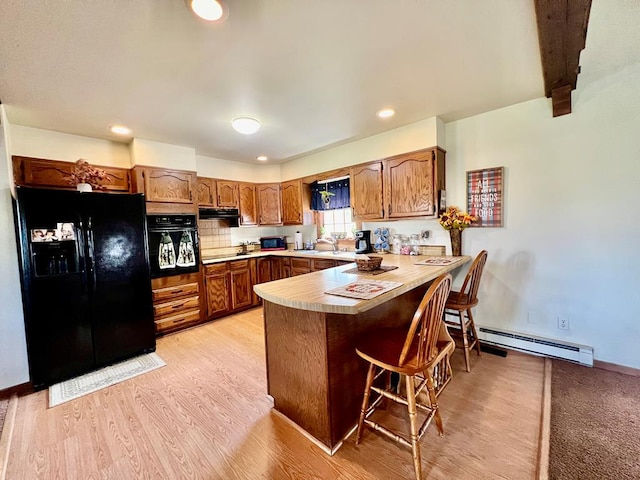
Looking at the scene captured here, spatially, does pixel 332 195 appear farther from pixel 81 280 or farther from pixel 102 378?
pixel 102 378

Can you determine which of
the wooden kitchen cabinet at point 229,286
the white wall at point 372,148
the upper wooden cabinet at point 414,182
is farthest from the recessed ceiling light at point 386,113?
the wooden kitchen cabinet at point 229,286

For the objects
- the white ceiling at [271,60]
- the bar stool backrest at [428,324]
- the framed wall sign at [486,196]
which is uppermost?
the white ceiling at [271,60]

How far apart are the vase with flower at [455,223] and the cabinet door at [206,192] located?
3.29 meters

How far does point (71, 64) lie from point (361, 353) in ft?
8.68

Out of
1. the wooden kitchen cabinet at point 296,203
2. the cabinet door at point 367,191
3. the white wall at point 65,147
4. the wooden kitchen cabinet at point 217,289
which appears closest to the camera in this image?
the white wall at point 65,147

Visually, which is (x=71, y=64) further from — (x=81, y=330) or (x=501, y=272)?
(x=501, y=272)

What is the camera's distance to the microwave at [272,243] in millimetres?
4875

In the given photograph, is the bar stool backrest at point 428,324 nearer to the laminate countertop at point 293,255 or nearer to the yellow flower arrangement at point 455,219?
the yellow flower arrangement at point 455,219

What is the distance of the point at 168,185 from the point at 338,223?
253cm

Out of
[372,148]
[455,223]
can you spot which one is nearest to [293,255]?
[372,148]

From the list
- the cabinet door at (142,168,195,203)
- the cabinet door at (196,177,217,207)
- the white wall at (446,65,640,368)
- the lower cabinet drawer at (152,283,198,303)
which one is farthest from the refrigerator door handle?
the white wall at (446,65,640,368)

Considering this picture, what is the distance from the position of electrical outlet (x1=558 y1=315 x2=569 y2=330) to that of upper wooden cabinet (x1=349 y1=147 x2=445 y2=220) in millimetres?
1493

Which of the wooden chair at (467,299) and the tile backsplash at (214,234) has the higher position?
the tile backsplash at (214,234)

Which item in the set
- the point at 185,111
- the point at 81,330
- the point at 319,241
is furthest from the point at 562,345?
the point at 81,330
